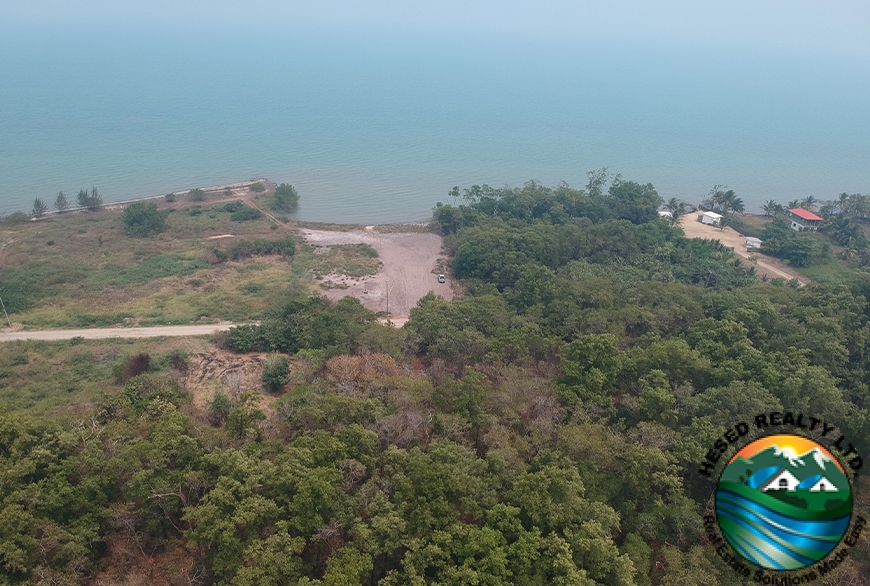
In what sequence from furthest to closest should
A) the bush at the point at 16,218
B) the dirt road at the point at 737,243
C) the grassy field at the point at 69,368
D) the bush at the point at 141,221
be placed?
the bush at the point at 16,218, the bush at the point at 141,221, the dirt road at the point at 737,243, the grassy field at the point at 69,368

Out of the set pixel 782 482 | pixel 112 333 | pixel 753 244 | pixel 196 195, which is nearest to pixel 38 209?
pixel 196 195

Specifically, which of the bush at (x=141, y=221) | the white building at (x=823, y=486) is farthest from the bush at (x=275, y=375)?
the bush at (x=141, y=221)

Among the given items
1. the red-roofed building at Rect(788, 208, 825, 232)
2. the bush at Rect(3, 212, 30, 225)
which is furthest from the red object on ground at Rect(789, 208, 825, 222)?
the bush at Rect(3, 212, 30, 225)

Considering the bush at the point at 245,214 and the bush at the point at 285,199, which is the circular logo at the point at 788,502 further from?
the bush at the point at 285,199

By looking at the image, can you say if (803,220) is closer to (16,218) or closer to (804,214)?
(804,214)

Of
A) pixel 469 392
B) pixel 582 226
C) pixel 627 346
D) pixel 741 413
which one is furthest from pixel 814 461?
pixel 582 226

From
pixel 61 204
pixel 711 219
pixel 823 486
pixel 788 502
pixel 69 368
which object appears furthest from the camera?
pixel 711 219
